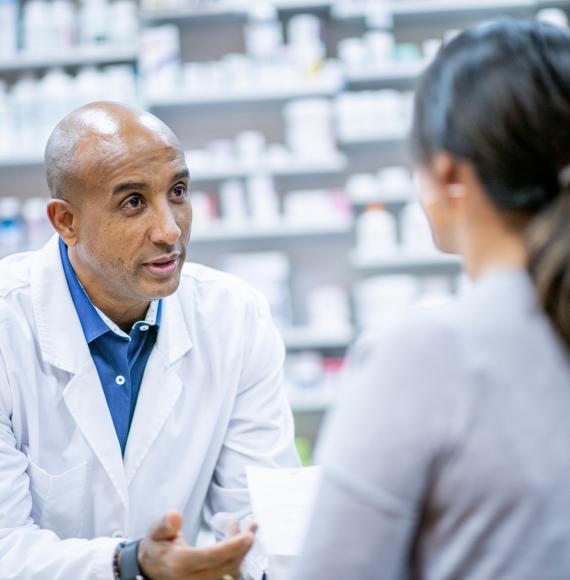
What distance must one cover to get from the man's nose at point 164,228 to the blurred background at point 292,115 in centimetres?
220

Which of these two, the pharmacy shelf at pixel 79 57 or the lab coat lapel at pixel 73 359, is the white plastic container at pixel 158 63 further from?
the lab coat lapel at pixel 73 359

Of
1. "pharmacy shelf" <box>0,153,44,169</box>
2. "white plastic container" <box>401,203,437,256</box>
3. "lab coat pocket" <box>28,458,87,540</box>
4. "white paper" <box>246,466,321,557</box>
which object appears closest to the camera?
"white paper" <box>246,466,321,557</box>

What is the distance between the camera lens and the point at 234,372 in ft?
5.44

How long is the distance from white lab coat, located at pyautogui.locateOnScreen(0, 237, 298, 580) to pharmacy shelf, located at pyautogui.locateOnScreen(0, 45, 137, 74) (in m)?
2.33

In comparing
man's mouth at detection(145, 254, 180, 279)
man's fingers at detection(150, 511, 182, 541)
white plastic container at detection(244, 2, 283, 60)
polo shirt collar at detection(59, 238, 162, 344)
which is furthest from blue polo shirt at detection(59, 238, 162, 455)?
white plastic container at detection(244, 2, 283, 60)

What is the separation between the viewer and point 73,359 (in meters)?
1.57

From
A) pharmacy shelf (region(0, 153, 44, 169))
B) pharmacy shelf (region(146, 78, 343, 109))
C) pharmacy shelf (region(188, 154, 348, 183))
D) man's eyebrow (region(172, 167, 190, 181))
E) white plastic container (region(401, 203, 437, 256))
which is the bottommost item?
man's eyebrow (region(172, 167, 190, 181))

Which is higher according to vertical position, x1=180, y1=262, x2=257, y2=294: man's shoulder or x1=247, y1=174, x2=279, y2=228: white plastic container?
x1=247, y1=174, x2=279, y2=228: white plastic container

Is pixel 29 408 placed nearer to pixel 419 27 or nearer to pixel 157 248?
pixel 157 248

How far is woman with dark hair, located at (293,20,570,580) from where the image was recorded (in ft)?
2.47

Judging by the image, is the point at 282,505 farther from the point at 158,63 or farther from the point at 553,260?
the point at 158,63

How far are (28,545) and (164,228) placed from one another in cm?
57

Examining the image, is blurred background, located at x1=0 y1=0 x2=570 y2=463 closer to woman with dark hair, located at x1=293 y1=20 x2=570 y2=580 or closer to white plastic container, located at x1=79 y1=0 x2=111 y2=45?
white plastic container, located at x1=79 y1=0 x2=111 y2=45

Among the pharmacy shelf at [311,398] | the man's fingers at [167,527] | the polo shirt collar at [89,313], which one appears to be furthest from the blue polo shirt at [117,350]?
the pharmacy shelf at [311,398]
